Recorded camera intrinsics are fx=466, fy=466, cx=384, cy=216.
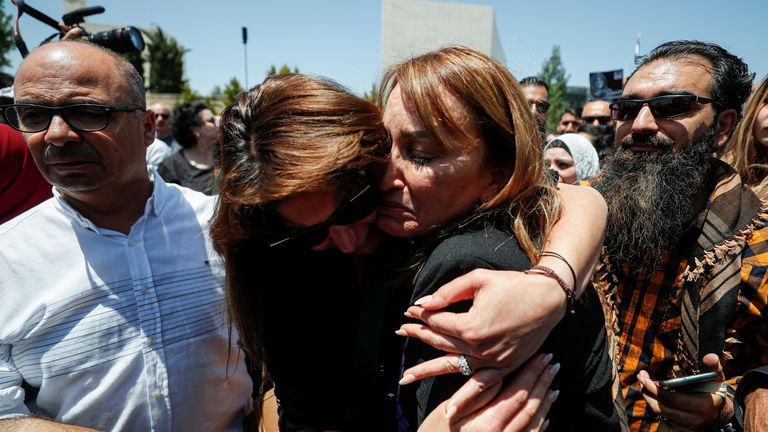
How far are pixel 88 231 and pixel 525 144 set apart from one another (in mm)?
1625

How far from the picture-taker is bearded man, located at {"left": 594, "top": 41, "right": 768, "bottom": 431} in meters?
1.84

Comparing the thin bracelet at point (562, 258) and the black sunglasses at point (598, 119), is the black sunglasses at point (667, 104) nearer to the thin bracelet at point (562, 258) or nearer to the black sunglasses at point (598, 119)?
the thin bracelet at point (562, 258)

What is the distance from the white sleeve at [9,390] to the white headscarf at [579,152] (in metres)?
4.36

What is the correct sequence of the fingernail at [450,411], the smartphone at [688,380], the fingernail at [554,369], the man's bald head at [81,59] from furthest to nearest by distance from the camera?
the man's bald head at [81,59], the smartphone at [688,380], the fingernail at [554,369], the fingernail at [450,411]

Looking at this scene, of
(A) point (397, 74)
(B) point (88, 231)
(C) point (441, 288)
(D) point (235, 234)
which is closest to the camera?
(C) point (441, 288)

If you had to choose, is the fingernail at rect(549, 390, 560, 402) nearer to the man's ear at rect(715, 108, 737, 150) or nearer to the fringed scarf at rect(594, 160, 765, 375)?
the fringed scarf at rect(594, 160, 765, 375)

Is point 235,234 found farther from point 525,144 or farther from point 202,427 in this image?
point 525,144

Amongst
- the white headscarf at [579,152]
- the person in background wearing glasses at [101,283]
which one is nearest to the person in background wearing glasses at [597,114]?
the white headscarf at [579,152]

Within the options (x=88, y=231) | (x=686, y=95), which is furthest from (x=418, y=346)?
(x=686, y=95)

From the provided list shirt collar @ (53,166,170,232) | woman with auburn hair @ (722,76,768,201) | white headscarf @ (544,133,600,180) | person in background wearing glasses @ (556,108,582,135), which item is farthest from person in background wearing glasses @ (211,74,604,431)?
person in background wearing glasses @ (556,108,582,135)

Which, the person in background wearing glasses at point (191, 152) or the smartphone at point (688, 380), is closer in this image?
the smartphone at point (688, 380)

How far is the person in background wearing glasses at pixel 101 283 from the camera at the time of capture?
1.65 metres

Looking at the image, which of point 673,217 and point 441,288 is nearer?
point 441,288

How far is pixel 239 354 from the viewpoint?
6.77 feet
